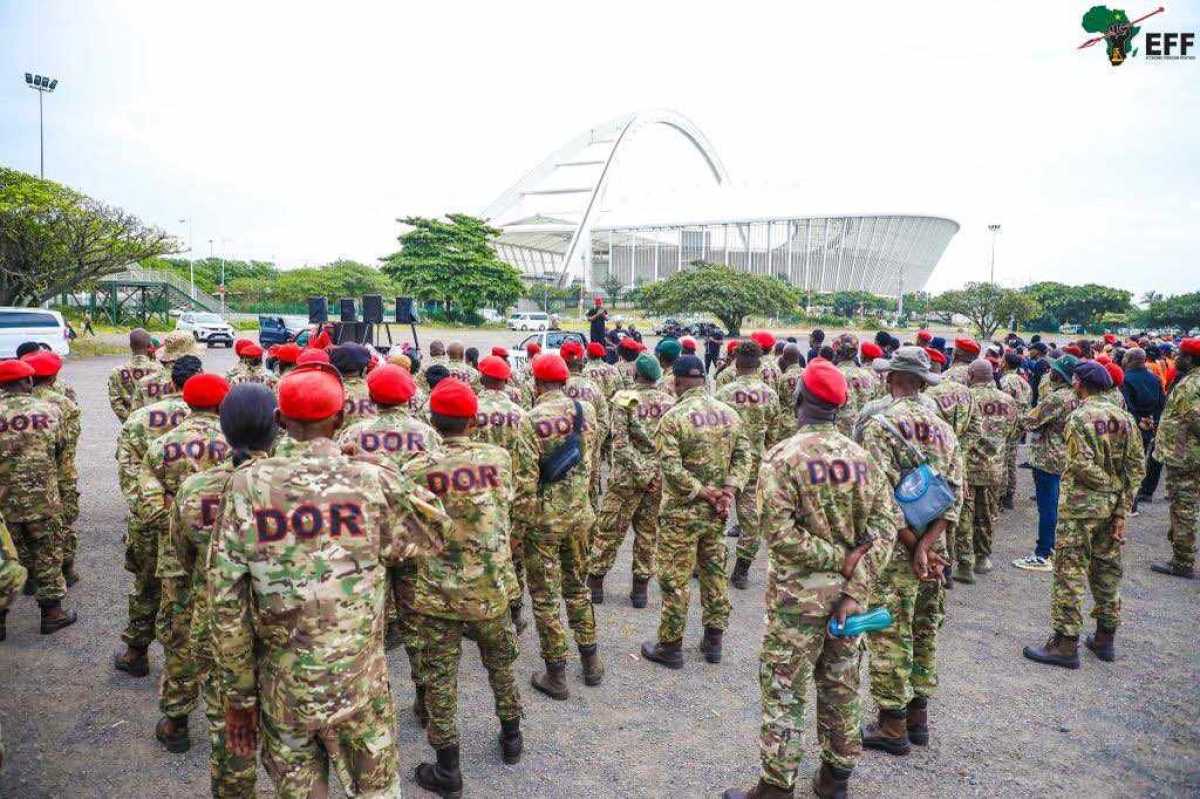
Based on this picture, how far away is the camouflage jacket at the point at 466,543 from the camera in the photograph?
10.2 feet

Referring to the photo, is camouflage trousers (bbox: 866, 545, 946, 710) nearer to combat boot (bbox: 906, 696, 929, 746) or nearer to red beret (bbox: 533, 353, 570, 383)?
combat boot (bbox: 906, 696, 929, 746)

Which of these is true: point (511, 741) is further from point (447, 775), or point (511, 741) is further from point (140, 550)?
point (140, 550)

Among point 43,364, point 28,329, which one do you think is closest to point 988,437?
point 43,364

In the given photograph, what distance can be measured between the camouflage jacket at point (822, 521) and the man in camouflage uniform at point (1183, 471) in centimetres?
522

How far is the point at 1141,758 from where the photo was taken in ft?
12.1

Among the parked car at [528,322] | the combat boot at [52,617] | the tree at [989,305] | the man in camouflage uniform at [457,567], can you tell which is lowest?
the combat boot at [52,617]

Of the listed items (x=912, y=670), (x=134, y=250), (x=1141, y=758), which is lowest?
(x=1141, y=758)

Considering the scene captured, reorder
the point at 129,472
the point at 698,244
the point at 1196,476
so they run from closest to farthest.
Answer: the point at 129,472
the point at 1196,476
the point at 698,244

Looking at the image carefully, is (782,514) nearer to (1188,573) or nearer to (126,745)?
(126,745)

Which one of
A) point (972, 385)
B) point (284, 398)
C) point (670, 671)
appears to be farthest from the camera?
point (972, 385)

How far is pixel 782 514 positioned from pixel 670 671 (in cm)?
203

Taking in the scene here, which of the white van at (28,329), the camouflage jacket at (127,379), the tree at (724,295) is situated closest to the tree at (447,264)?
the tree at (724,295)

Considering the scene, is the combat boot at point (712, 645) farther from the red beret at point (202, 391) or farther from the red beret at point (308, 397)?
the red beret at point (202, 391)

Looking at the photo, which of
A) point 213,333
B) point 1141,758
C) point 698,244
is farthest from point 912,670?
point 698,244
